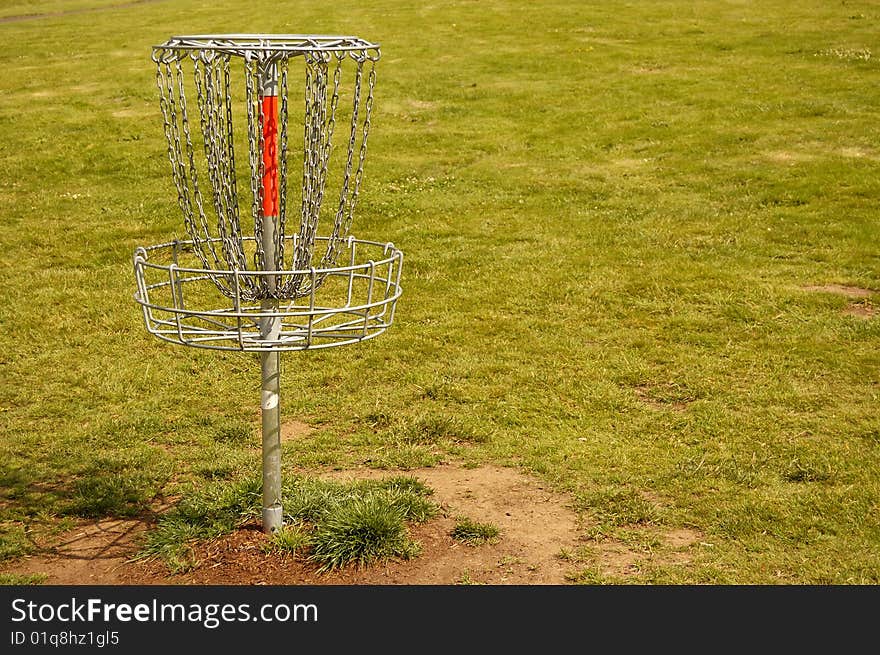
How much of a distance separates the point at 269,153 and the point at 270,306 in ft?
2.59

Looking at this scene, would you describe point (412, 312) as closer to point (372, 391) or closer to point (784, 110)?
point (372, 391)

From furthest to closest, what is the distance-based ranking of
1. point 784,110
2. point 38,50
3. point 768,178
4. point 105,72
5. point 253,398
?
1. point 38,50
2. point 105,72
3. point 784,110
4. point 768,178
5. point 253,398

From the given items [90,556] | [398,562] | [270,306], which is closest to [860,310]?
[398,562]

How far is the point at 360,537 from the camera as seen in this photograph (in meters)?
5.48

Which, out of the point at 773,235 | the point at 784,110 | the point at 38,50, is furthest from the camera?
the point at 38,50

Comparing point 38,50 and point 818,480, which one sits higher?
point 38,50

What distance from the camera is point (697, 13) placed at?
25.7 metres

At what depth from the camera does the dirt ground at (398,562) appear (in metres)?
5.27

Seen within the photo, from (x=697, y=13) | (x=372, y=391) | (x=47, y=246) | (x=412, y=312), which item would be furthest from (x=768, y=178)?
Answer: (x=697, y=13)

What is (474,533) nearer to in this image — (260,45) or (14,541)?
(14,541)

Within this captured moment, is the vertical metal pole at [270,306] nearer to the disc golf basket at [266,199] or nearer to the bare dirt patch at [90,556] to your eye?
the disc golf basket at [266,199]

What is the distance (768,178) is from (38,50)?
64.2ft
